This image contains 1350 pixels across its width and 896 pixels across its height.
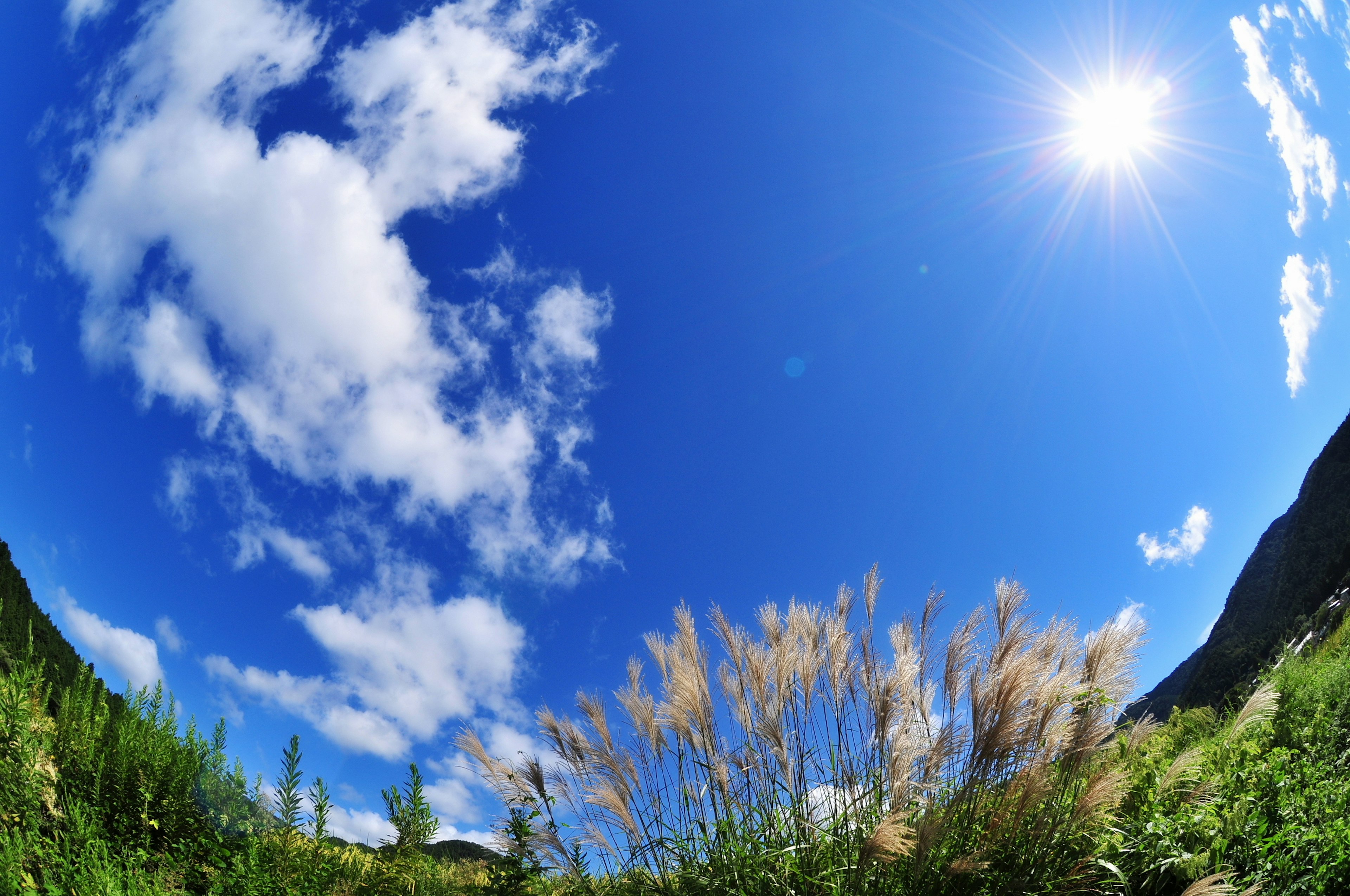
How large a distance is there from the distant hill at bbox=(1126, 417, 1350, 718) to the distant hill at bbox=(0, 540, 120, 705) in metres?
18.3

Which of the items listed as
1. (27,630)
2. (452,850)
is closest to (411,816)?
(452,850)

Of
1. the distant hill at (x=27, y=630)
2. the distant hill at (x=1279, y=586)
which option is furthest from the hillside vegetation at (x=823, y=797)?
the distant hill at (x=1279, y=586)

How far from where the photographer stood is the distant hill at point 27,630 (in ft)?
22.2

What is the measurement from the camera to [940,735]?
3158 mm

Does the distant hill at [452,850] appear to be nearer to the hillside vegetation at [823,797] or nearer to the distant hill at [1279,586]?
the hillside vegetation at [823,797]

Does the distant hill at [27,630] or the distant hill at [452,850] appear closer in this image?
the distant hill at [452,850]

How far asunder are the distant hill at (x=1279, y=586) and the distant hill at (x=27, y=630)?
18.3m

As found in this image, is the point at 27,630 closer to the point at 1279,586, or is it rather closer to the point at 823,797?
the point at 823,797

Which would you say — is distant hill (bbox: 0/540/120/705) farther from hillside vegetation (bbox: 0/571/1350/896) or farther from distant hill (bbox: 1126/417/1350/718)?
distant hill (bbox: 1126/417/1350/718)

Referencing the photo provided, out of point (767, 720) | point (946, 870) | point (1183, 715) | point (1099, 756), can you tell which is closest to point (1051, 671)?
point (1099, 756)

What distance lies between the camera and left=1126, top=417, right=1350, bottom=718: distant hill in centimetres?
1808

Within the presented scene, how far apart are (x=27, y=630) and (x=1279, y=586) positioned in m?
32.4

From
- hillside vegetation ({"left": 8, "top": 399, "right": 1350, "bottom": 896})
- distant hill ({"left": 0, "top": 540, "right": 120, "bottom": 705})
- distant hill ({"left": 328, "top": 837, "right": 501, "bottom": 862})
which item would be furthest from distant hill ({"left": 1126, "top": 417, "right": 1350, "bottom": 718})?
distant hill ({"left": 0, "top": 540, "right": 120, "bottom": 705})

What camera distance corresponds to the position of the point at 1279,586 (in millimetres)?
22984
